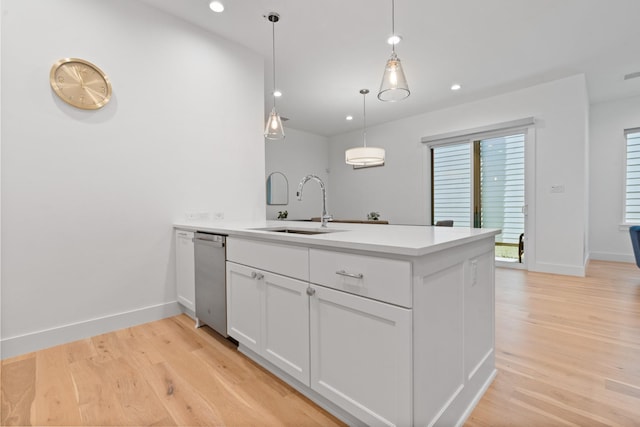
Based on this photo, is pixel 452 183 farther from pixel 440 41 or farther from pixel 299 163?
pixel 299 163

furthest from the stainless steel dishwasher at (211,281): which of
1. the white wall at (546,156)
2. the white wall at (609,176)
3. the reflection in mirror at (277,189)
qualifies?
the white wall at (609,176)

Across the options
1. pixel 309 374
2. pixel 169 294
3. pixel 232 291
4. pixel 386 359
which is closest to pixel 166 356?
pixel 232 291

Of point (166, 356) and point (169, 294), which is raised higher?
point (169, 294)

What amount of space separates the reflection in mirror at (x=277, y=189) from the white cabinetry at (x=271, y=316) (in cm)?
434

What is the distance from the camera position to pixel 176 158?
2.76 meters

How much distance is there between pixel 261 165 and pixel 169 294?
1677 millimetres

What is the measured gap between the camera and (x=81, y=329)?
2.25 metres

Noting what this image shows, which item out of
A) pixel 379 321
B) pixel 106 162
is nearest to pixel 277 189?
pixel 106 162

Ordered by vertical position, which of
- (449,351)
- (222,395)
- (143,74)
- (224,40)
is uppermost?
(224,40)

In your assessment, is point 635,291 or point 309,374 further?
point 635,291

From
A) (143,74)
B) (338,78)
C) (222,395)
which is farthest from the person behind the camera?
(338,78)

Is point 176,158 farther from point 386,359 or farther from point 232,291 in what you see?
point 386,359

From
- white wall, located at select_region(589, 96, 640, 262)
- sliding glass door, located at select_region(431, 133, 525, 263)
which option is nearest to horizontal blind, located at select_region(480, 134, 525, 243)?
sliding glass door, located at select_region(431, 133, 525, 263)

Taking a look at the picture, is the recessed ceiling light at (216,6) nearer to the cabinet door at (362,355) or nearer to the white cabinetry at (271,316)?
the white cabinetry at (271,316)
